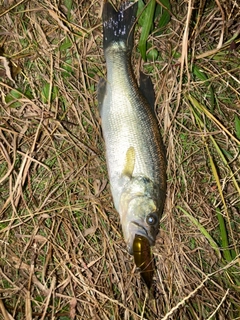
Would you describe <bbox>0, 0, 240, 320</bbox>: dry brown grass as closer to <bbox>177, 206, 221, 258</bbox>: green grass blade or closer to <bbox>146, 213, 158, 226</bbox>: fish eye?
<bbox>177, 206, 221, 258</bbox>: green grass blade

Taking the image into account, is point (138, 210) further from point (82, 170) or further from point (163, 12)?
point (163, 12)

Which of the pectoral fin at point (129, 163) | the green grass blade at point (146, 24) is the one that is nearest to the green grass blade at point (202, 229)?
the pectoral fin at point (129, 163)

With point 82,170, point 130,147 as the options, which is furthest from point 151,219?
point 82,170

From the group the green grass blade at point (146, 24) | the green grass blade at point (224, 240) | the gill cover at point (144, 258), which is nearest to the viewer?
the gill cover at point (144, 258)

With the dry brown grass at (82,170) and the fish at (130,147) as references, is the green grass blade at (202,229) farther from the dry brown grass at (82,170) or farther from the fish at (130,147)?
the fish at (130,147)

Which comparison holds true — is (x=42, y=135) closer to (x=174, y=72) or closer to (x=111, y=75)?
(x=111, y=75)

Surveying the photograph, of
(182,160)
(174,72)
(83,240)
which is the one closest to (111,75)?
(174,72)
